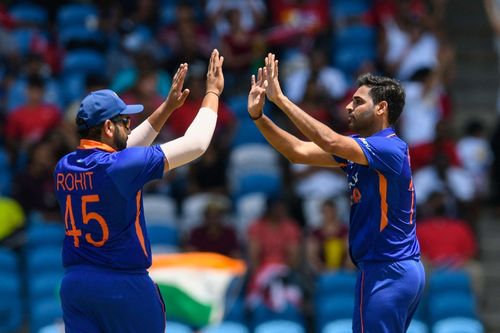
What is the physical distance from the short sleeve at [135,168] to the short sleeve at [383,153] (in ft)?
3.85

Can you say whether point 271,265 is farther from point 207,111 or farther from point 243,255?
point 207,111

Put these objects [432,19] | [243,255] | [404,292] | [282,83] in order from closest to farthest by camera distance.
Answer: [404,292] → [243,255] → [282,83] → [432,19]

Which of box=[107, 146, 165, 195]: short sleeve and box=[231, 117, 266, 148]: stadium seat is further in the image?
box=[231, 117, 266, 148]: stadium seat

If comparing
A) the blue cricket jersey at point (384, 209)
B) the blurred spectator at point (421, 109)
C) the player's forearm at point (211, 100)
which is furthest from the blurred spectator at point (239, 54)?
the blue cricket jersey at point (384, 209)

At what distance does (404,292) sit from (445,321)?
4447mm

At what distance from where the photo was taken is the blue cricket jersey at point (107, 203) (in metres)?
6.36

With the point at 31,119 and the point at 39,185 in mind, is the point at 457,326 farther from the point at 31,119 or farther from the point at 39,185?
the point at 31,119

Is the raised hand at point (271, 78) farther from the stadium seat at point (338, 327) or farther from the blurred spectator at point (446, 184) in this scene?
the blurred spectator at point (446, 184)

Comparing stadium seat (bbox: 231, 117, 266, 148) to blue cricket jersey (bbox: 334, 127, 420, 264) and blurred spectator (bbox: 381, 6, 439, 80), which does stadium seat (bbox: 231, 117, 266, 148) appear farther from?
blue cricket jersey (bbox: 334, 127, 420, 264)

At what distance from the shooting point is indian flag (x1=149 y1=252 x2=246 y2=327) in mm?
10758

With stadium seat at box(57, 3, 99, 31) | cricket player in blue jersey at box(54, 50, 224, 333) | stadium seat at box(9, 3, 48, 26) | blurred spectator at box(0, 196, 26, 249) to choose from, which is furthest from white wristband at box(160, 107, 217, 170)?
stadium seat at box(9, 3, 48, 26)

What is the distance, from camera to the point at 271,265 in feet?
36.6

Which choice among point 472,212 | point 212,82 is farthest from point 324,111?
point 212,82

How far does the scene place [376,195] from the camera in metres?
6.68
